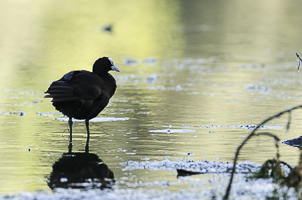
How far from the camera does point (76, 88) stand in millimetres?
7953

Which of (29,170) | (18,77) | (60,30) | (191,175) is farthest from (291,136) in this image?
(60,30)

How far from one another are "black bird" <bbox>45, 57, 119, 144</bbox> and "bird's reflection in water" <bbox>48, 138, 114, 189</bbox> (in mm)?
867

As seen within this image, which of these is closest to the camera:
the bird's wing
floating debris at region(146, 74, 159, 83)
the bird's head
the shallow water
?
the shallow water

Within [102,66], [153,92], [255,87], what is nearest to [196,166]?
[102,66]

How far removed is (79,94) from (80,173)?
1840mm

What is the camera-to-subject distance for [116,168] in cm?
650

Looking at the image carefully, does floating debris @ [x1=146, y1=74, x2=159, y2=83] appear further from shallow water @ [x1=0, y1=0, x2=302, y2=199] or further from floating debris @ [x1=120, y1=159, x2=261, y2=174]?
floating debris @ [x1=120, y1=159, x2=261, y2=174]

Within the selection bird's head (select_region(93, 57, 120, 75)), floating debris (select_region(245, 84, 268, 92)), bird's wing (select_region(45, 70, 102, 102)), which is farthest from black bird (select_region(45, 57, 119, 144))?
floating debris (select_region(245, 84, 268, 92))

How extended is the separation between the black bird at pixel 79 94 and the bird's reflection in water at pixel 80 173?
87 cm

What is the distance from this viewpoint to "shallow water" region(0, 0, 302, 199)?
702 centimetres

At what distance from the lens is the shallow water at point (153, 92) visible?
7023mm

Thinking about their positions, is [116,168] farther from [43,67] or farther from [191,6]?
[191,6]

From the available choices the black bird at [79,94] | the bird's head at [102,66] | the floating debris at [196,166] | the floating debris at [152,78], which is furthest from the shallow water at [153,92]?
the bird's head at [102,66]

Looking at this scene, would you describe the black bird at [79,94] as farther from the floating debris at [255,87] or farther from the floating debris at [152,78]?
the floating debris at [152,78]
